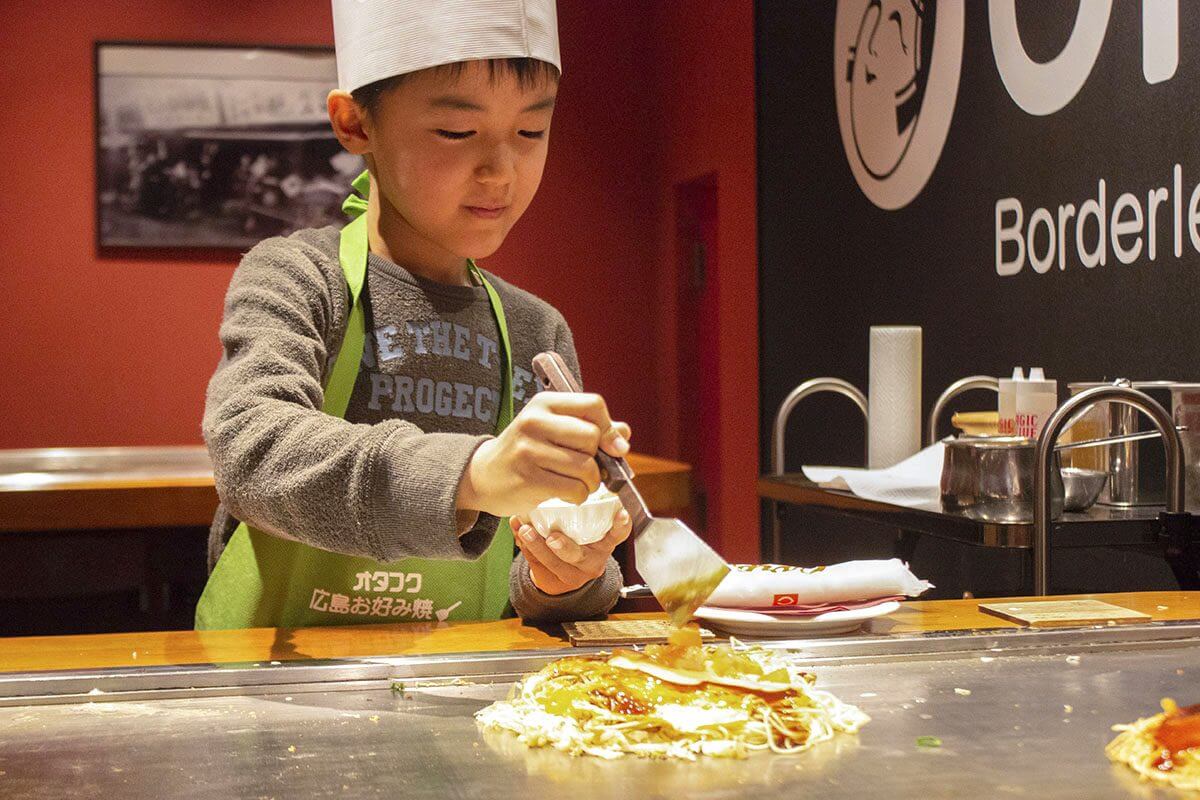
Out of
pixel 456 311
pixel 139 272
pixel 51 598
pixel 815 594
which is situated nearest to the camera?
pixel 815 594

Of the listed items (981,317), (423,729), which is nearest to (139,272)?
(981,317)

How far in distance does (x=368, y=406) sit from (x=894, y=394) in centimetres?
179

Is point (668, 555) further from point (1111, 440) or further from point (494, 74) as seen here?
point (1111, 440)

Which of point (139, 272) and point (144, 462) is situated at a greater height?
point (139, 272)

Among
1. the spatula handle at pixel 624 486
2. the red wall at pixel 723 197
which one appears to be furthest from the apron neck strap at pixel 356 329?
the red wall at pixel 723 197

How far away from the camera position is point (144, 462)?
3.95m

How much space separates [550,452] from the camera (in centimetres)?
100

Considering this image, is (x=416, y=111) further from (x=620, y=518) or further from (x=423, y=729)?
(x=423, y=729)

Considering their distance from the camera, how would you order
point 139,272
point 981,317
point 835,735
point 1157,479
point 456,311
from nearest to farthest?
1. point 835,735
2. point 456,311
3. point 1157,479
4. point 981,317
5. point 139,272

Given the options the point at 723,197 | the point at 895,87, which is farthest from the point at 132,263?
the point at 895,87

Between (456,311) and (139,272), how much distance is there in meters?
4.71

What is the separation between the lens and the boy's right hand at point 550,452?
1.00 m

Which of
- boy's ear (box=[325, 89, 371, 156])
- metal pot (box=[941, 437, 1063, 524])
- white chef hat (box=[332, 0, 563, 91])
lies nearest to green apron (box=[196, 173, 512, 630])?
boy's ear (box=[325, 89, 371, 156])

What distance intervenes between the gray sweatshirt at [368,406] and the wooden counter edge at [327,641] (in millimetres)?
111
